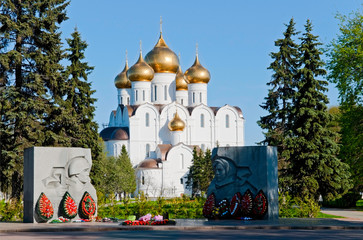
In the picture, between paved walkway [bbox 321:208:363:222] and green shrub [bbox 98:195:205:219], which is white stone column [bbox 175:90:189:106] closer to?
paved walkway [bbox 321:208:363:222]

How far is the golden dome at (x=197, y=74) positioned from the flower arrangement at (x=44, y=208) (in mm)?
59889

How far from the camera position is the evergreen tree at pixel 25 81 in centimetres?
2427

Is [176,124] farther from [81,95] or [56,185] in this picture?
[56,185]

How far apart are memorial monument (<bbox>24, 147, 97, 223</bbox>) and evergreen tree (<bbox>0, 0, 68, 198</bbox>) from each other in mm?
5771

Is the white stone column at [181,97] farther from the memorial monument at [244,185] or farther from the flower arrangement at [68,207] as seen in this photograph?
the flower arrangement at [68,207]

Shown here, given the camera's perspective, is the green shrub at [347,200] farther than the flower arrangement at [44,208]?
Yes

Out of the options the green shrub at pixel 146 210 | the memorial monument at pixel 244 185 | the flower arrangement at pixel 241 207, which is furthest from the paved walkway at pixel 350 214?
the green shrub at pixel 146 210

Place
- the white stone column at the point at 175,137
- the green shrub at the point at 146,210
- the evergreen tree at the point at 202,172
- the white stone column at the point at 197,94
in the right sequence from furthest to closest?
the white stone column at the point at 197,94 < the white stone column at the point at 175,137 < the evergreen tree at the point at 202,172 < the green shrub at the point at 146,210

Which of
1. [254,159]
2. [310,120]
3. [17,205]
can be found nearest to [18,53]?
[17,205]

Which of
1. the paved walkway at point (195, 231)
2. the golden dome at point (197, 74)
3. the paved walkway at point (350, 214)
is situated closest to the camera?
the paved walkway at point (195, 231)

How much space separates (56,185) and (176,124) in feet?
181

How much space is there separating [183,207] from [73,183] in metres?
5.87

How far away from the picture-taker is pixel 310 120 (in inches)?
1085

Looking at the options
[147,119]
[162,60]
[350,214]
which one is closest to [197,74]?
[162,60]
